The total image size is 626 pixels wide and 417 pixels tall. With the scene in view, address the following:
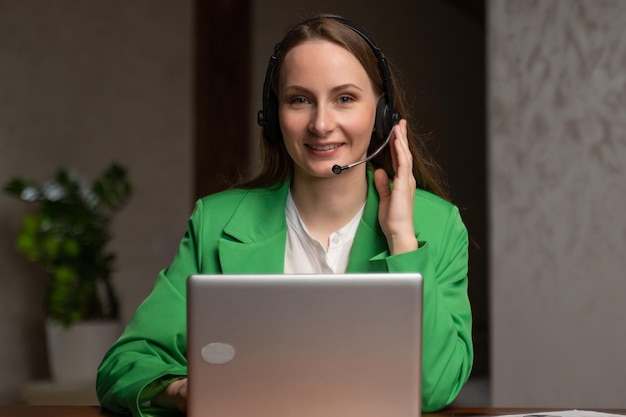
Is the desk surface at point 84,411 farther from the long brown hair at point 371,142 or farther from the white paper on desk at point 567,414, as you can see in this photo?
the long brown hair at point 371,142

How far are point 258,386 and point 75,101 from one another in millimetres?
3511

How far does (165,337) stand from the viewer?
154 centimetres

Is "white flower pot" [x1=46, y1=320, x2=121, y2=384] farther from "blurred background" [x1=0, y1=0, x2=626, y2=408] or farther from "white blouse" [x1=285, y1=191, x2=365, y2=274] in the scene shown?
"white blouse" [x1=285, y1=191, x2=365, y2=274]

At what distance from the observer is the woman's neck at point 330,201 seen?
172cm

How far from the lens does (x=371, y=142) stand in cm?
179

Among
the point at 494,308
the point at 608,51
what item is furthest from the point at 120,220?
the point at 608,51

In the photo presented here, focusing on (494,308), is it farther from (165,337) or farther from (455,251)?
(165,337)

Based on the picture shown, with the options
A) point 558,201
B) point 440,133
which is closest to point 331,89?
point 558,201

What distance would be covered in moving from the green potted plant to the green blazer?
91.0 inches

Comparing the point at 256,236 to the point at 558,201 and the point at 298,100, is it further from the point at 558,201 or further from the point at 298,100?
the point at 558,201

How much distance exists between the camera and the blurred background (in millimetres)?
2961

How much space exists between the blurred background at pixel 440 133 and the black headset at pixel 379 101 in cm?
32

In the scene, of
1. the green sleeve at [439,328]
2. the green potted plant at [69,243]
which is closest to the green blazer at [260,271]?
the green sleeve at [439,328]

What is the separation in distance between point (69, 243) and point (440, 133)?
8.86 feet
